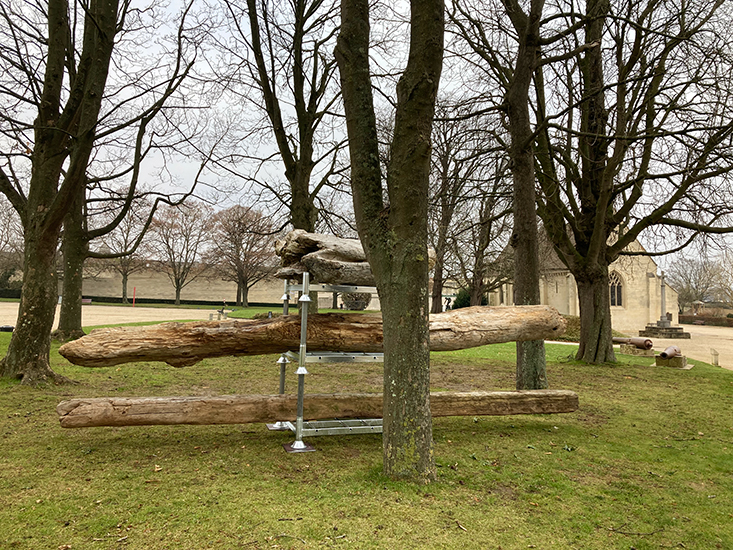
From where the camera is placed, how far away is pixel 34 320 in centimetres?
745

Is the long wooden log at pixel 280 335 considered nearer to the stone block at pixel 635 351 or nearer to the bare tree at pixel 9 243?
the stone block at pixel 635 351

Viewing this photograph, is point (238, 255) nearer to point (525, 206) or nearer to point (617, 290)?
point (617, 290)

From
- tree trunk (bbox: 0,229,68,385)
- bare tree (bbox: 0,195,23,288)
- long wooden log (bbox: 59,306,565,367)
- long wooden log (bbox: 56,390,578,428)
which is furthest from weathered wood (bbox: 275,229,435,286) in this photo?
bare tree (bbox: 0,195,23,288)

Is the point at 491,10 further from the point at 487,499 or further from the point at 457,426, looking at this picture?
the point at 487,499

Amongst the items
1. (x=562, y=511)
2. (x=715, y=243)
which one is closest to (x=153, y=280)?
(x=715, y=243)

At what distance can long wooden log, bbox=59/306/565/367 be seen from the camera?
15.1 feet

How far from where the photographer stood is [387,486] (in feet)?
12.3

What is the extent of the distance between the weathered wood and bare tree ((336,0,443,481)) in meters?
0.98

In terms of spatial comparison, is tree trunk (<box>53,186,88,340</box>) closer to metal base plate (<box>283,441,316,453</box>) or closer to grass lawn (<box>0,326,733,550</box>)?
grass lawn (<box>0,326,733,550</box>)

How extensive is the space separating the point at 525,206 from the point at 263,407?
5.55m

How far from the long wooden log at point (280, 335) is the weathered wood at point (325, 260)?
47 cm

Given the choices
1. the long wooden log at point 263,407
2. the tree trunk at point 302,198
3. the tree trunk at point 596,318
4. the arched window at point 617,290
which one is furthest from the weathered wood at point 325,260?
the arched window at point 617,290

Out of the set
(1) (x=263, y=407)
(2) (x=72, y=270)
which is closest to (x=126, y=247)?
(2) (x=72, y=270)

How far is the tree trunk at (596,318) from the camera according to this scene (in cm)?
1320
